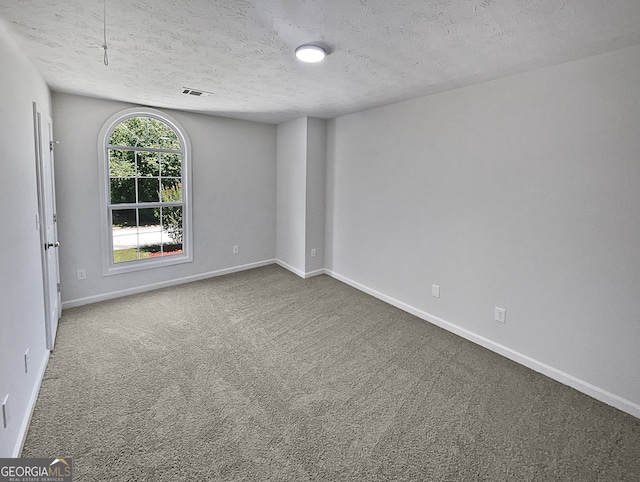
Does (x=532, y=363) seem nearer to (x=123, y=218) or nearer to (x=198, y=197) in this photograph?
(x=198, y=197)

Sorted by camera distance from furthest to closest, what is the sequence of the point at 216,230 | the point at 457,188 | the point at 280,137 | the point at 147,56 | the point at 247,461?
the point at 280,137 < the point at 216,230 < the point at 457,188 < the point at 147,56 < the point at 247,461

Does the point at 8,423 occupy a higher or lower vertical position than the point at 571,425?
higher

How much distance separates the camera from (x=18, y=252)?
77.7 inches

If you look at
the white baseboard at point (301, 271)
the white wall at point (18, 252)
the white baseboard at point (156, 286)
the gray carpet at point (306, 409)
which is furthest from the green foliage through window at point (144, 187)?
the white baseboard at point (301, 271)

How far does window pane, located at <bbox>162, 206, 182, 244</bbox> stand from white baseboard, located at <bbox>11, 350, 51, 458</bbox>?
2133 millimetres

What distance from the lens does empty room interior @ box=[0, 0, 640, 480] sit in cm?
178

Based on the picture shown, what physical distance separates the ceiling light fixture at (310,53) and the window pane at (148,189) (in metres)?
2.82

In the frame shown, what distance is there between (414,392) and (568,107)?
227cm

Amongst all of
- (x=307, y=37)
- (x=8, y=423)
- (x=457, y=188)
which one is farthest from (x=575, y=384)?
(x=8, y=423)

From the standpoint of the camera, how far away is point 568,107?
7.67 feet

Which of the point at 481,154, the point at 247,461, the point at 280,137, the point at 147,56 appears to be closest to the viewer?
the point at 247,461

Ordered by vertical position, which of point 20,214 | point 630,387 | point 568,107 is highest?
point 568,107

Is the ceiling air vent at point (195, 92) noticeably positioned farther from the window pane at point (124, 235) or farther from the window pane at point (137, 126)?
the window pane at point (124, 235)

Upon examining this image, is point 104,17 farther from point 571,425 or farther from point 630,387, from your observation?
point 630,387
